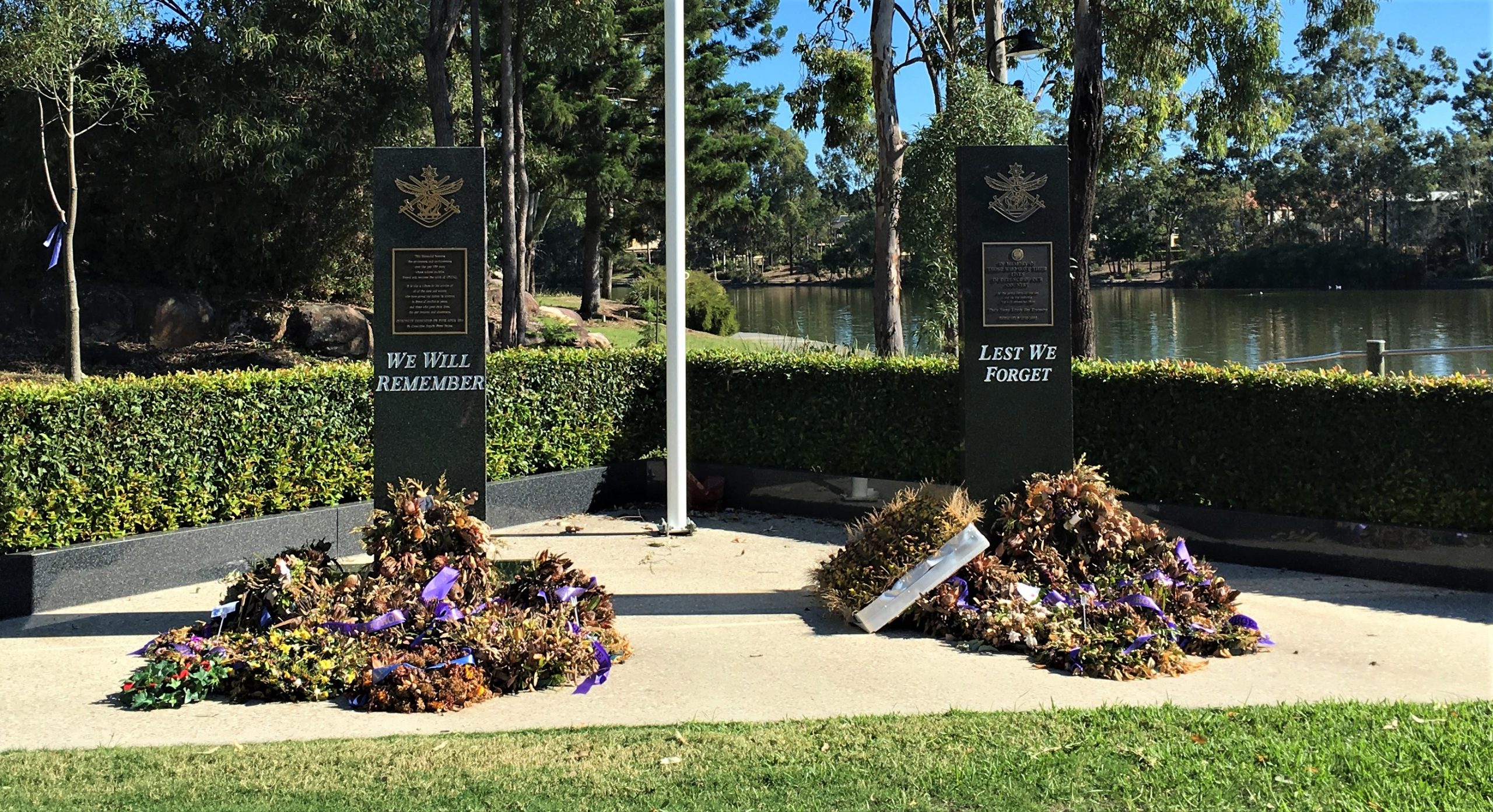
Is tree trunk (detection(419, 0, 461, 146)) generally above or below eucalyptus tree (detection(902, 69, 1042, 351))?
above

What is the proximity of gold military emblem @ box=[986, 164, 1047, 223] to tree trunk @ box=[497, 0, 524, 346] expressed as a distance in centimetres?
1688

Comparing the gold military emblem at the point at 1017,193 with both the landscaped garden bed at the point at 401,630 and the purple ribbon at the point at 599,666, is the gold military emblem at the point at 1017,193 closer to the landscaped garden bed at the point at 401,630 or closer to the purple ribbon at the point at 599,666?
the landscaped garden bed at the point at 401,630

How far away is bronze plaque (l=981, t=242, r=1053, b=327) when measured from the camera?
784 cm

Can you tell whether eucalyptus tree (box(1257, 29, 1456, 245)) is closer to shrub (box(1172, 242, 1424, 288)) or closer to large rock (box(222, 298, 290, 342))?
shrub (box(1172, 242, 1424, 288))

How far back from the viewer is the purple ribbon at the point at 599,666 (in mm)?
6133

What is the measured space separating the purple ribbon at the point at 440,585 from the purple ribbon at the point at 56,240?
1201cm

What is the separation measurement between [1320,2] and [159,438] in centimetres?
1658

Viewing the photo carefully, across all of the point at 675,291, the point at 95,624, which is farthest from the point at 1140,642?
the point at 95,624

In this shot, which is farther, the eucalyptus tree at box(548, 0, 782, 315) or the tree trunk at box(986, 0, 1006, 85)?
the eucalyptus tree at box(548, 0, 782, 315)

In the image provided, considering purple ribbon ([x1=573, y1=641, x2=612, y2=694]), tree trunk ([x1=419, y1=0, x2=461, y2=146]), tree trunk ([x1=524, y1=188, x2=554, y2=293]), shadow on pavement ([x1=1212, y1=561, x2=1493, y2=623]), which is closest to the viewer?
purple ribbon ([x1=573, y1=641, x2=612, y2=694])

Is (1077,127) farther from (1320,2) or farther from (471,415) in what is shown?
(471,415)

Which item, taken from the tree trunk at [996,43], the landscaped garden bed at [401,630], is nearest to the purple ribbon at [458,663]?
the landscaped garden bed at [401,630]

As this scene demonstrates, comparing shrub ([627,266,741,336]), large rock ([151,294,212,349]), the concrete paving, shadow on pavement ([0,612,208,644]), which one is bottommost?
the concrete paving

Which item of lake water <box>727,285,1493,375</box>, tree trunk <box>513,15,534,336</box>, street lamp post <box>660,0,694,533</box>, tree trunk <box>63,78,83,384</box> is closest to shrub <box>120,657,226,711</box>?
street lamp post <box>660,0,694,533</box>
